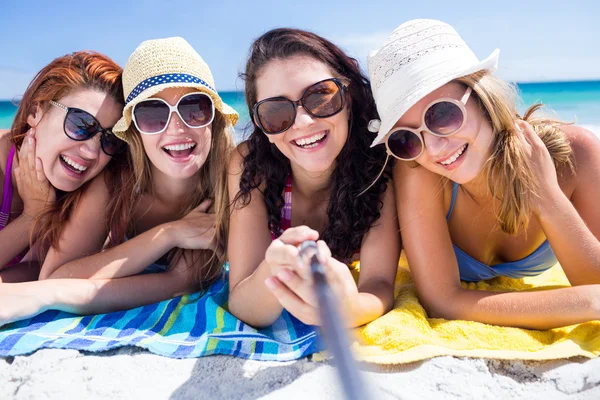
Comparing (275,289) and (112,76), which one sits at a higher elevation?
(112,76)

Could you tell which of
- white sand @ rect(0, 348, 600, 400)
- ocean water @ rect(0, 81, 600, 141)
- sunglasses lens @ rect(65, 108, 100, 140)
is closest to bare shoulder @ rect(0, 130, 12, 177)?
sunglasses lens @ rect(65, 108, 100, 140)

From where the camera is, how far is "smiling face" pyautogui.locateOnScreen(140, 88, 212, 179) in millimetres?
3211

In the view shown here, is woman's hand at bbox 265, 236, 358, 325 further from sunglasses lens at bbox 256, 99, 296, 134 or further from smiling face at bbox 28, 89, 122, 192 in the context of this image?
smiling face at bbox 28, 89, 122, 192

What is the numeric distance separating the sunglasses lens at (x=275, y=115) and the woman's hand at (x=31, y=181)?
1652 mm

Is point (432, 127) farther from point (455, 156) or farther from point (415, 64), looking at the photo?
point (415, 64)

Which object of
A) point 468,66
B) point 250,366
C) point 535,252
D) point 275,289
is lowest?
point 250,366

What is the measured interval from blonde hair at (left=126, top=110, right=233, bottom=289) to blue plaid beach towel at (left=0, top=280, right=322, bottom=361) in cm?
38

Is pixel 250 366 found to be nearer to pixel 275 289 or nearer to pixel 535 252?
pixel 275 289

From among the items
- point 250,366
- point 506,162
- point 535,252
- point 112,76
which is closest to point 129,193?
point 112,76

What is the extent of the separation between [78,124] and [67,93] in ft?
0.77

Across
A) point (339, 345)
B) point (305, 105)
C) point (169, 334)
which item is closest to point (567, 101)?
point (305, 105)

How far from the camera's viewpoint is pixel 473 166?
2637 mm

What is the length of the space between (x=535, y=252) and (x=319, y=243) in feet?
6.04

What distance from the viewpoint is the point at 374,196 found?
293cm
